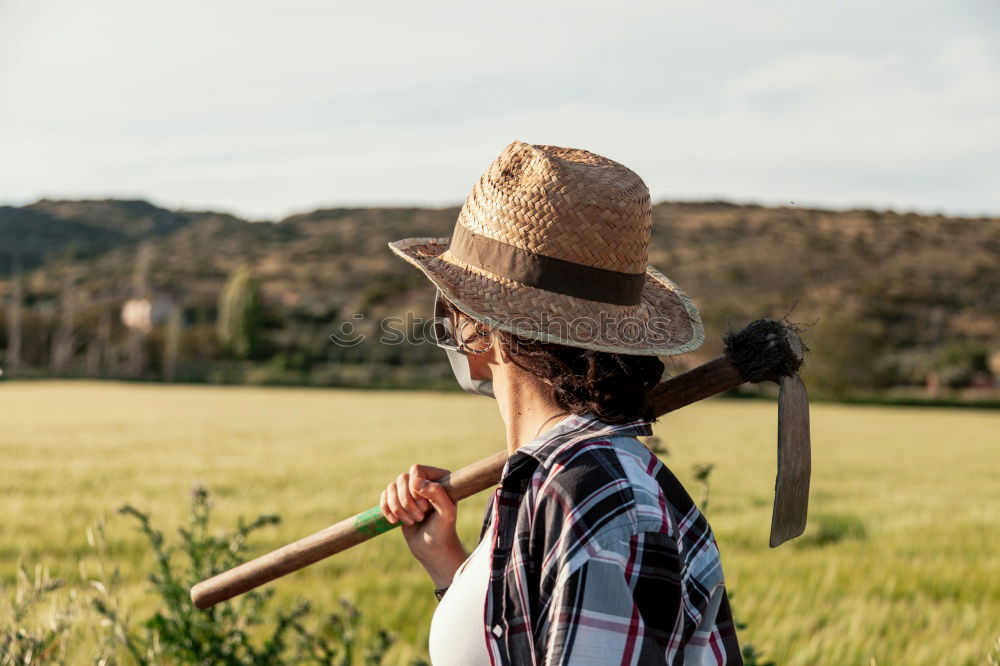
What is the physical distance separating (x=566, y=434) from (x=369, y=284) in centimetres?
7423

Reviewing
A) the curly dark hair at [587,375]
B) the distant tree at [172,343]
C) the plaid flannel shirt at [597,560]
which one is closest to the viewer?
the plaid flannel shirt at [597,560]

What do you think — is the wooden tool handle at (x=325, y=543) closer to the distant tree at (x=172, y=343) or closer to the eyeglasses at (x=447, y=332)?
the eyeglasses at (x=447, y=332)

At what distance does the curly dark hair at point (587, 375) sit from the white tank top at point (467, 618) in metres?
0.28

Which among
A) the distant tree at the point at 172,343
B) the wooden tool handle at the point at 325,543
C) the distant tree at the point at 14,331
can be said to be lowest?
the distant tree at the point at 172,343

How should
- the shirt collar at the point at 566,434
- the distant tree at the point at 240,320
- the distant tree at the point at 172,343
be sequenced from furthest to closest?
the distant tree at the point at 240,320
the distant tree at the point at 172,343
the shirt collar at the point at 566,434

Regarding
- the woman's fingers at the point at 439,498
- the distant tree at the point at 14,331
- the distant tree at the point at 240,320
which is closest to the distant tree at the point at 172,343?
the distant tree at the point at 240,320

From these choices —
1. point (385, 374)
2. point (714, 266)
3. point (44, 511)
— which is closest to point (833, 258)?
point (714, 266)

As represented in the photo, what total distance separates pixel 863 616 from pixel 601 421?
369 centimetres

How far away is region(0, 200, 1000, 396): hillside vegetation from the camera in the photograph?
1946 inches

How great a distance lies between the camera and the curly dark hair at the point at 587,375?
1.57 m

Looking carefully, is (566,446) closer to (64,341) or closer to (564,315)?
(564,315)

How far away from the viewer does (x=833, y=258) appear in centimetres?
8450

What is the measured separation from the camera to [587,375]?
1.58 metres

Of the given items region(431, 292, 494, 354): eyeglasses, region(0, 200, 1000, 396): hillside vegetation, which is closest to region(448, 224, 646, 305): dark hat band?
region(431, 292, 494, 354): eyeglasses
